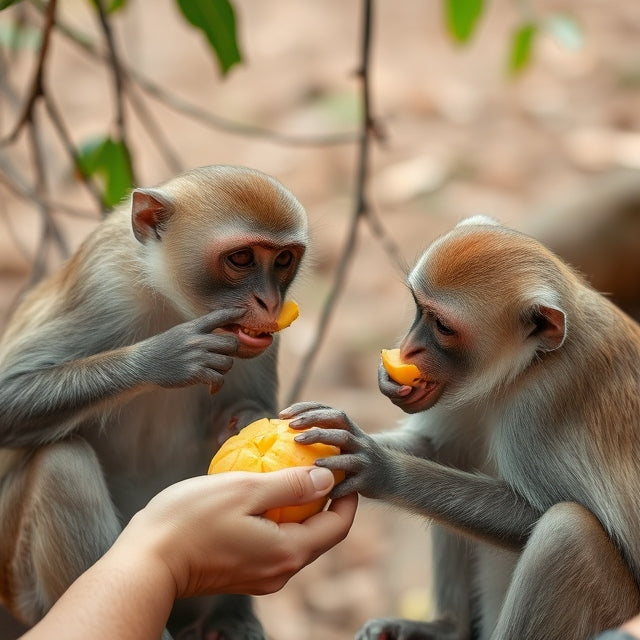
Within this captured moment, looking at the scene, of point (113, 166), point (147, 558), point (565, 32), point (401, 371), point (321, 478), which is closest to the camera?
point (147, 558)

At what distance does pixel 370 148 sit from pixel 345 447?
10.8 meters

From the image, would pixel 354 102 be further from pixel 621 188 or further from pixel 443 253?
pixel 443 253

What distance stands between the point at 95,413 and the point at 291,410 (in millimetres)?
969

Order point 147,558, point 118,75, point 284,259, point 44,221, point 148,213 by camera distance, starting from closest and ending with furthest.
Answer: point 147,558
point 284,259
point 148,213
point 118,75
point 44,221

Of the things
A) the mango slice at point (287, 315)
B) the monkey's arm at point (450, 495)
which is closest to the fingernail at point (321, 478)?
the monkey's arm at point (450, 495)

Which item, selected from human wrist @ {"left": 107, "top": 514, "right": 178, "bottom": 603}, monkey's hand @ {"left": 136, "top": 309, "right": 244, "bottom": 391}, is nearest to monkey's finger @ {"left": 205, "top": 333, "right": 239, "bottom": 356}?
monkey's hand @ {"left": 136, "top": 309, "right": 244, "bottom": 391}

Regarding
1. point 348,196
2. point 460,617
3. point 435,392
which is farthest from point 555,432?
point 348,196

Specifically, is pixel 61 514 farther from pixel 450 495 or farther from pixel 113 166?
pixel 113 166

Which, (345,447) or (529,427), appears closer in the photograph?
(345,447)

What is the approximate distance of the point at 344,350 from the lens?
13.1 metres

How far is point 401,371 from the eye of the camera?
4.41 meters

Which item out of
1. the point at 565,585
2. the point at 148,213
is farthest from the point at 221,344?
the point at 565,585

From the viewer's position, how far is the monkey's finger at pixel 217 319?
439 centimetres

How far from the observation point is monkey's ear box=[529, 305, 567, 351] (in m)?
4.39
